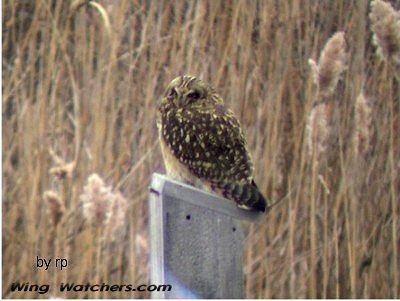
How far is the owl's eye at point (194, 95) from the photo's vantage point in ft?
8.14

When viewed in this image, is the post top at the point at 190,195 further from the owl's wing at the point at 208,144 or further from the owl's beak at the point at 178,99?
the owl's beak at the point at 178,99

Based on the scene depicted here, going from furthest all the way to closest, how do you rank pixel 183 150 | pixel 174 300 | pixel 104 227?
pixel 104 227
pixel 183 150
pixel 174 300

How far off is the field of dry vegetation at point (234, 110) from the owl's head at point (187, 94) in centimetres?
52

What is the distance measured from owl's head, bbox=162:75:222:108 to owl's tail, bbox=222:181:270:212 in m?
0.34

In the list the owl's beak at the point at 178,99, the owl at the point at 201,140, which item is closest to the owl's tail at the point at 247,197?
the owl at the point at 201,140

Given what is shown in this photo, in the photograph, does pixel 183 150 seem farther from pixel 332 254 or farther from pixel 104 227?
pixel 332 254

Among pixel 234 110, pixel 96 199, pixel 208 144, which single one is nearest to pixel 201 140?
pixel 208 144

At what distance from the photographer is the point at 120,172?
3.01m

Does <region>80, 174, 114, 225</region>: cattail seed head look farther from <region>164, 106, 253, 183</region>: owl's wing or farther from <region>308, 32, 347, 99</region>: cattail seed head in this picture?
<region>308, 32, 347, 99</region>: cattail seed head

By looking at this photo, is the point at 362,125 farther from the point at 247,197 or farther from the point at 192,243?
the point at 192,243

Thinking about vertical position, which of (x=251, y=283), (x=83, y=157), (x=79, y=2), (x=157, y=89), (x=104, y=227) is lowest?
(x=251, y=283)

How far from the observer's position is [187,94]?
2475 millimetres

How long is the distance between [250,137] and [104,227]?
0.53 metres

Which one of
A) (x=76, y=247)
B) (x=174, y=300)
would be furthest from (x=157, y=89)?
(x=174, y=300)
